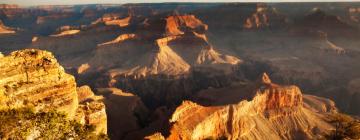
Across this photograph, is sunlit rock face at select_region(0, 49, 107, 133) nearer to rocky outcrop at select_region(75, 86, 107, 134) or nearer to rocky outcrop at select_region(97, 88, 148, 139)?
rocky outcrop at select_region(75, 86, 107, 134)

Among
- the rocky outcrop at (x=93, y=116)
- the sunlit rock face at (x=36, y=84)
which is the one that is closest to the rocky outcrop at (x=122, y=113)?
the rocky outcrop at (x=93, y=116)

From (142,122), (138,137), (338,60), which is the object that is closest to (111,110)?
(142,122)

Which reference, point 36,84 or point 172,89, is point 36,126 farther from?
point 172,89

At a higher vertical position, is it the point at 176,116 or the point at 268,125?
the point at 176,116

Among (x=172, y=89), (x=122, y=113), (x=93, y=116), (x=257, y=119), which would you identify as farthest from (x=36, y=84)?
(x=172, y=89)

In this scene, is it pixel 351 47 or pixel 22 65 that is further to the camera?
pixel 351 47

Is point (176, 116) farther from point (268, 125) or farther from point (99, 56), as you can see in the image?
point (99, 56)
